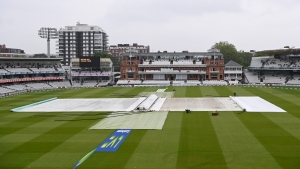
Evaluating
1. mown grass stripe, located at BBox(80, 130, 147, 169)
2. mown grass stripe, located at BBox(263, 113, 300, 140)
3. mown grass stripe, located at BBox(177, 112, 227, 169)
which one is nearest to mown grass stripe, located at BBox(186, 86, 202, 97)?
mown grass stripe, located at BBox(263, 113, 300, 140)

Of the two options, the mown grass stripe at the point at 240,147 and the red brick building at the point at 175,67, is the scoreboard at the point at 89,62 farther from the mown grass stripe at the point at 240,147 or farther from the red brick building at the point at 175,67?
the mown grass stripe at the point at 240,147

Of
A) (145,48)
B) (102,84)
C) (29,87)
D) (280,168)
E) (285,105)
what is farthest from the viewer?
(145,48)

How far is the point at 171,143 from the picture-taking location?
24.0 m

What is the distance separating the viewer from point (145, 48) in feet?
555

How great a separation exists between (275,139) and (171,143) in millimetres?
8060

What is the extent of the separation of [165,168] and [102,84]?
67.9 meters

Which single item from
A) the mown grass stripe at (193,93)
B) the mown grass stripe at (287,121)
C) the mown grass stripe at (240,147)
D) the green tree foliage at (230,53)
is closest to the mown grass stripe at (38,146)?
the mown grass stripe at (240,147)

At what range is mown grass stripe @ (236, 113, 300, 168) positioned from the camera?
20.1 meters

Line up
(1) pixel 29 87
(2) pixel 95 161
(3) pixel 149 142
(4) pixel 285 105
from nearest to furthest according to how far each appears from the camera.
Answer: (2) pixel 95 161 → (3) pixel 149 142 → (4) pixel 285 105 → (1) pixel 29 87

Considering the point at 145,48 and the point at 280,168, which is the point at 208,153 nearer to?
the point at 280,168

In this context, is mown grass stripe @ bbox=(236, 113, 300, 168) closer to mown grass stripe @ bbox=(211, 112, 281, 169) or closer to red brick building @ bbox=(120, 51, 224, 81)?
mown grass stripe @ bbox=(211, 112, 281, 169)

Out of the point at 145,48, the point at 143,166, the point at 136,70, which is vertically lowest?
the point at 143,166

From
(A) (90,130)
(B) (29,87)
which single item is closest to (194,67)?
(B) (29,87)

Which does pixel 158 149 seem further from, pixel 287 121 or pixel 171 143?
pixel 287 121
